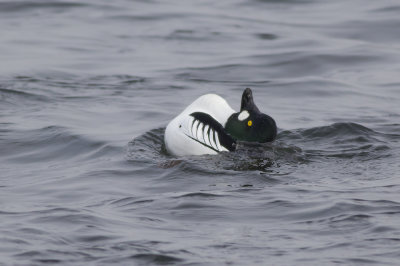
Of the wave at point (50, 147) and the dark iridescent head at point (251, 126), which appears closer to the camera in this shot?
the dark iridescent head at point (251, 126)

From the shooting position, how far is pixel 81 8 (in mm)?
19484

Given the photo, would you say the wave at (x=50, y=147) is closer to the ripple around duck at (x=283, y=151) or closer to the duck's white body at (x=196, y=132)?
the ripple around duck at (x=283, y=151)

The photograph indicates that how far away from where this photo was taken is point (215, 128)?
337 inches

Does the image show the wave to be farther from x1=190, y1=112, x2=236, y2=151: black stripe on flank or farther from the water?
x1=190, y1=112, x2=236, y2=151: black stripe on flank

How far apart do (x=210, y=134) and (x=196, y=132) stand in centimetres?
19

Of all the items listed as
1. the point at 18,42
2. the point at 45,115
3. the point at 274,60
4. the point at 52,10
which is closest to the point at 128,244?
the point at 45,115

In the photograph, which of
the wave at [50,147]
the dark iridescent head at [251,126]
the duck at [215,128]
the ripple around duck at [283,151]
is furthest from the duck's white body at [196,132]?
the wave at [50,147]

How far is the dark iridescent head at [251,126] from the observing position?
8836 mm

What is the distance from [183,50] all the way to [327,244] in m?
10.1

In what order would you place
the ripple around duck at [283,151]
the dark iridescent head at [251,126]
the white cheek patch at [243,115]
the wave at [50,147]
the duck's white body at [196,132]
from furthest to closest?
the wave at [50,147] → the white cheek patch at [243,115] → the dark iridescent head at [251,126] → the duck's white body at [196,132] → the ripple around duck at [283,151]

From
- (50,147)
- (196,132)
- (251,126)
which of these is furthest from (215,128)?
(50,147)

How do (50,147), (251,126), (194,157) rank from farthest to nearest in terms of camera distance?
(50,147) → (251,126) → (194,157)

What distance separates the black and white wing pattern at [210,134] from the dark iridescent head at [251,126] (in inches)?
13.6

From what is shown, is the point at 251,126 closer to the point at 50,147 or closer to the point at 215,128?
the point at 215,128
